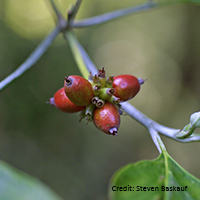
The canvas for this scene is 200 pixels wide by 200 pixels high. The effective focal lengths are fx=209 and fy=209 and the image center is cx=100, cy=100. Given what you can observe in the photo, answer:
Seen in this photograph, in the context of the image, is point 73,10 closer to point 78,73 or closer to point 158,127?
point 158,127

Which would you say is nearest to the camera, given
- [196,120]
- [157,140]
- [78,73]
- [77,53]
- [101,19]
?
[196,120]

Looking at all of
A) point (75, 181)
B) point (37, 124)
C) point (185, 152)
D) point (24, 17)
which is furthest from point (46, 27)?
point (185, 152)

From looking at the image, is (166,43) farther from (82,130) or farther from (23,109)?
(23,109)

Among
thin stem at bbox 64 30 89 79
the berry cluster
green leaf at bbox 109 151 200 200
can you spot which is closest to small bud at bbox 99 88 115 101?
the berry cluster

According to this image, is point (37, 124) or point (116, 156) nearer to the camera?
point (37, 124)

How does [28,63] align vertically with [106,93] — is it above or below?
above

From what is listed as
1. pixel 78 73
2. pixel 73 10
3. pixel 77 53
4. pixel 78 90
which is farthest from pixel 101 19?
pixel 78 73

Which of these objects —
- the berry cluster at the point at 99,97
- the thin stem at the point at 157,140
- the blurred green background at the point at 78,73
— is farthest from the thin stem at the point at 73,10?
the blurred green background at the point at 78,73
